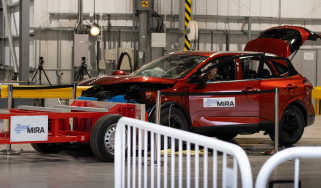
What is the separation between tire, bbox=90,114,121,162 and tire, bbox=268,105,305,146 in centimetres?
303

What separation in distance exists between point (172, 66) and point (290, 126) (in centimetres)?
226

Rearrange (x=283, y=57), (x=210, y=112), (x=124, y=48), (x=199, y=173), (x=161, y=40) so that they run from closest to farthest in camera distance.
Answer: (x=199, y=173) < (x=210, y=112) < (x=283, y=57) < (x=161, y=40) < (x=124, y=48)

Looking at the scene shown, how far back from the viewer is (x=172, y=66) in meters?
9.34

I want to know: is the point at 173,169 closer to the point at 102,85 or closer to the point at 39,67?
the point at 102,85

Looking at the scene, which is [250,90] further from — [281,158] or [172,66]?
[281,158]

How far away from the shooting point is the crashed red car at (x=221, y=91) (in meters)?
8.59

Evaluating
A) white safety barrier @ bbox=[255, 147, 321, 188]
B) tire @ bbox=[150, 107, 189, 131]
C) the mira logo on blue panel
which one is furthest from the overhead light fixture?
white safety barrier @ bbox=[255, 147, 321, 188]

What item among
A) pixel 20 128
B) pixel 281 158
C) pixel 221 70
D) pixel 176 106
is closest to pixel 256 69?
pixel 221 70

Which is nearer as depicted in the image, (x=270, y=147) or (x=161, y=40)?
(x=270, y=147)

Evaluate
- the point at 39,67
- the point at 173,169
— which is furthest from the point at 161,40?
the point at 173,169

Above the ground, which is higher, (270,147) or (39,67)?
(39,67)

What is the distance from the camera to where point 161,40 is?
2011 cm

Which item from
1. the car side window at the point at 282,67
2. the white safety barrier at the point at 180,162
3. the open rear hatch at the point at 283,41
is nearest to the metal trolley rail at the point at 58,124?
the car side window at the point at 282,67

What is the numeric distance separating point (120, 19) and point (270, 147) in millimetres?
13683
